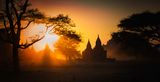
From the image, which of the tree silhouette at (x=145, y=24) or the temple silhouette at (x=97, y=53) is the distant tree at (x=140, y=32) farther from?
the temple silhouette at (x=97, y=53)

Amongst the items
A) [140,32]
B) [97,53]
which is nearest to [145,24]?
[140,32]

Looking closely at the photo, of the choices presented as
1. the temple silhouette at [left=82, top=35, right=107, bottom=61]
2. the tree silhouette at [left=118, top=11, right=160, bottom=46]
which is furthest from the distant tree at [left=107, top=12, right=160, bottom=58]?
the temple silhouette at [left=82, top=35, right=107, bottom=61]

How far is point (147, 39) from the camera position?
44.4m

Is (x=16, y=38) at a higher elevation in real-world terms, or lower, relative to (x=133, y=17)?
lower

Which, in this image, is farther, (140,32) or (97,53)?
(97,53)

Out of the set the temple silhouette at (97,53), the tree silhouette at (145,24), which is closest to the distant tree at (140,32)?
the tree silhouette at (145,24)

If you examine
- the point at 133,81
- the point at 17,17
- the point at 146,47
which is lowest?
the point at 133,81

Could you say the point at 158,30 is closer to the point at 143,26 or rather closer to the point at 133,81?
the point at 143,26

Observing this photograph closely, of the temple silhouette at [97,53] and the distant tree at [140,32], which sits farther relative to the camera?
the temple silhouette at [97,53]

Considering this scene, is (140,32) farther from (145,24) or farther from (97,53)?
(97,53)

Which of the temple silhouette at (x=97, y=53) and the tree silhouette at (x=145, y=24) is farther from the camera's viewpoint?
the temple silhouette at (x=97, y=53)

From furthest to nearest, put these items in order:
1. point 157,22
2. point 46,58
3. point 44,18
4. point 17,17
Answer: point 46,58, point 157,22, point 44,18, point 17,17

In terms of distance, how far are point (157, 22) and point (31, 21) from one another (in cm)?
1743

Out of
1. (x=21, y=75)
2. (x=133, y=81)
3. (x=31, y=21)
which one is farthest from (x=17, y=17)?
(x=133, y=81)
